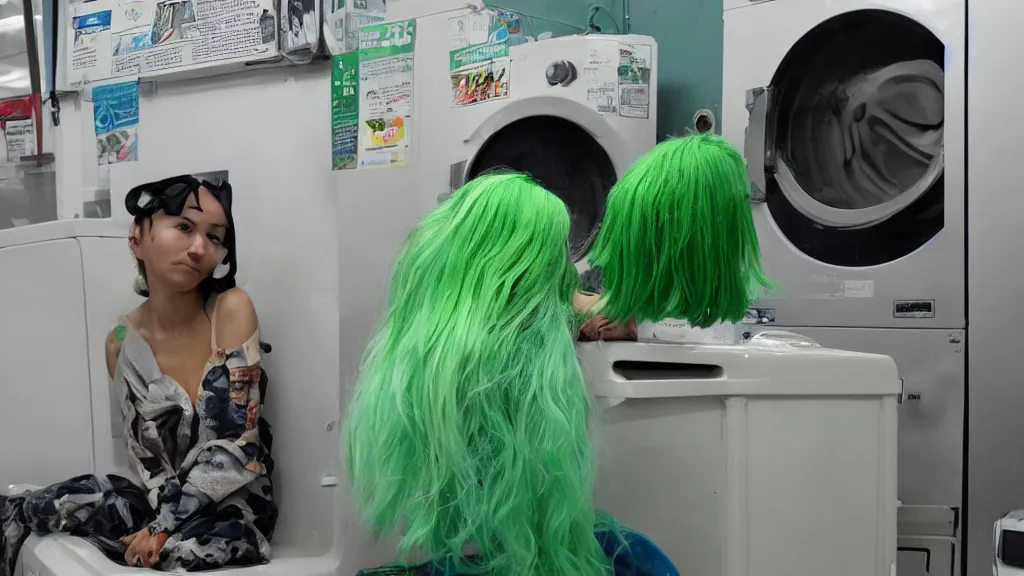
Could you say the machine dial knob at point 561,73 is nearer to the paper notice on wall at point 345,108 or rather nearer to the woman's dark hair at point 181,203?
the paper notice on wall at point 345,108

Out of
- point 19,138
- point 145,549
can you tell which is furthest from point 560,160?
point 19,138

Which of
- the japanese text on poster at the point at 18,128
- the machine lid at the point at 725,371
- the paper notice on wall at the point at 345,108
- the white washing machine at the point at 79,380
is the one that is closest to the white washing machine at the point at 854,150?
the machine lid at the point at 725,371

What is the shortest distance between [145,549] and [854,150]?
72.0 inches

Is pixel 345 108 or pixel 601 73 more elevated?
pixel 601 73

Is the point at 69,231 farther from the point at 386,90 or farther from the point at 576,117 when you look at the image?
the point at 576,117

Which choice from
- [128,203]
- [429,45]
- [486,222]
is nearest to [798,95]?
[429,45]

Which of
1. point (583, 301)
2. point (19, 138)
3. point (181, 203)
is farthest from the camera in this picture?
point (19, 138)

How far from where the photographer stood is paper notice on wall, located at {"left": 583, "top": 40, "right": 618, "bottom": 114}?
2.11m

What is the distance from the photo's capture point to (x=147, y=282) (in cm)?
207

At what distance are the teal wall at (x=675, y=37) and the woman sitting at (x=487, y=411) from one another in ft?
4.79

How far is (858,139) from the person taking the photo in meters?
2.02

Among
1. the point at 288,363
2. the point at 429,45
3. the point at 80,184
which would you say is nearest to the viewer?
the point at 429,45

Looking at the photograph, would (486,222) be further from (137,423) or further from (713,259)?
(137,423)

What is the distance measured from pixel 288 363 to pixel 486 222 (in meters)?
1.15
